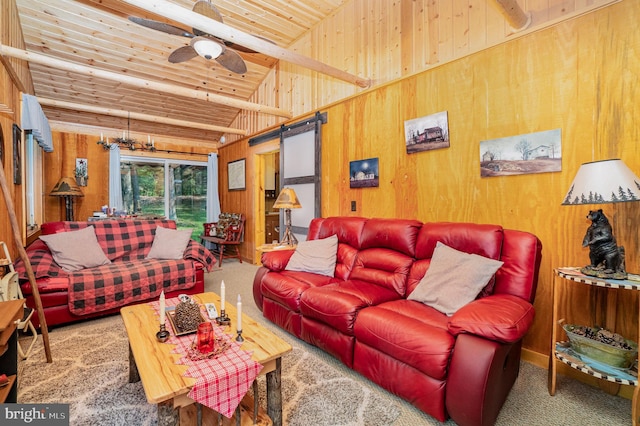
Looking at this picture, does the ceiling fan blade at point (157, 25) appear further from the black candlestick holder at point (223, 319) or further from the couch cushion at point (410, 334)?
the couch cushion at point (410, 334)

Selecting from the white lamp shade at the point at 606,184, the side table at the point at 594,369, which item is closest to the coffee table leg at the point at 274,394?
the side table at the point at 594,369

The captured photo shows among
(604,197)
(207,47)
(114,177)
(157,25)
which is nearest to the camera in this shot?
(604,197)

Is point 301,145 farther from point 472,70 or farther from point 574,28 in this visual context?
point 574,28

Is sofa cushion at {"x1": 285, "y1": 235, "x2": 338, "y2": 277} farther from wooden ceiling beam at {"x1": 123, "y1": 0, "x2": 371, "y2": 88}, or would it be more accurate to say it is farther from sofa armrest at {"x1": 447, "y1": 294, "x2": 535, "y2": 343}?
wooden ceiling beam at {"x1": 123, "y1": 0, "x2": 371, "y2": 88}

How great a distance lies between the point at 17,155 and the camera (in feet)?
10.4

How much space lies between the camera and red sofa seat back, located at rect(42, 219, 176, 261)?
3.35 metres

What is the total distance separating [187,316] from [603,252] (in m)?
2.34

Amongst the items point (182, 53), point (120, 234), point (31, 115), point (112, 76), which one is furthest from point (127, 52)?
point (120, 234)

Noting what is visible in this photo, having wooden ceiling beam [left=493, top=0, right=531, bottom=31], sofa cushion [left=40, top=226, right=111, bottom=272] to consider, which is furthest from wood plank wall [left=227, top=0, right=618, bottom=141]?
sofa cushion [left=40, top=226, right=111, bottom=272]

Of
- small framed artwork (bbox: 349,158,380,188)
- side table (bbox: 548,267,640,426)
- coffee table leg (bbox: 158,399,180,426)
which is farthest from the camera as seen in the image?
small framed artwork (bbox: 349,158,380,188)

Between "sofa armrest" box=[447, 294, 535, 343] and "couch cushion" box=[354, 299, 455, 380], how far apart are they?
0.35 feet

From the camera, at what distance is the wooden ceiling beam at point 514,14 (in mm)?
1926

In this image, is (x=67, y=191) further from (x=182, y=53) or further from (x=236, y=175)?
(x=182, y=53)

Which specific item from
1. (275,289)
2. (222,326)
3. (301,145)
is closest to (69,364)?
(222,326)
